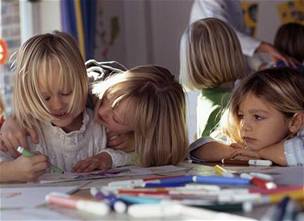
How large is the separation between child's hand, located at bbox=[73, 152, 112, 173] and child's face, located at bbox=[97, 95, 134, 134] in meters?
0.07

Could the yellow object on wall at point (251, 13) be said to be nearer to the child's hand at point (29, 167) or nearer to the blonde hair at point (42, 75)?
the blonde hair at point (42, 75)

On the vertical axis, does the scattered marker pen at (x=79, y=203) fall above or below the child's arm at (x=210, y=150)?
above

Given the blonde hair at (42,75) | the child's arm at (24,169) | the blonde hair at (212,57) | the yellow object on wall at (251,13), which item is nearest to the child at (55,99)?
the blonde hair at (42,75)

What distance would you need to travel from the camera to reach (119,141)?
3.90 ft

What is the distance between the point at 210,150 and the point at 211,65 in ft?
1.44

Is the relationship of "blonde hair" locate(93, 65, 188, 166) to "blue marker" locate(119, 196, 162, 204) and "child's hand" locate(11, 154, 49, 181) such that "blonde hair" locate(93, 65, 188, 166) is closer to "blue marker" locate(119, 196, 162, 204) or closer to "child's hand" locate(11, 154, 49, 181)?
"child's hand" locate(11, 154, 49, 181)

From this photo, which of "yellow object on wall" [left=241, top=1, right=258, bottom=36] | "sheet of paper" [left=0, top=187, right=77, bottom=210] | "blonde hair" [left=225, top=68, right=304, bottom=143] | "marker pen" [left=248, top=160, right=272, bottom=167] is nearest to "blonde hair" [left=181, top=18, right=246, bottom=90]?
"blonde hair" [left=225, top=68, right=304, bottom=143]

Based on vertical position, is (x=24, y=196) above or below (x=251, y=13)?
below

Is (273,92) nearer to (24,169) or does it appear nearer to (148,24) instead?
(24,169)

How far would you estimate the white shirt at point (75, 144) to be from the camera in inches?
45.1

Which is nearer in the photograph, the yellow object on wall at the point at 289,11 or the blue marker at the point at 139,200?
the blue marker at the point at 139,200

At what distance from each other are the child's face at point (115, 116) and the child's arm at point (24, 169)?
0.85ft

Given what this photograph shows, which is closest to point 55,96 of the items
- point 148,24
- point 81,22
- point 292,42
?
point 292,42

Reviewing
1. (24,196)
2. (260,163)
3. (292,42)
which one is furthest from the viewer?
(292,42)
